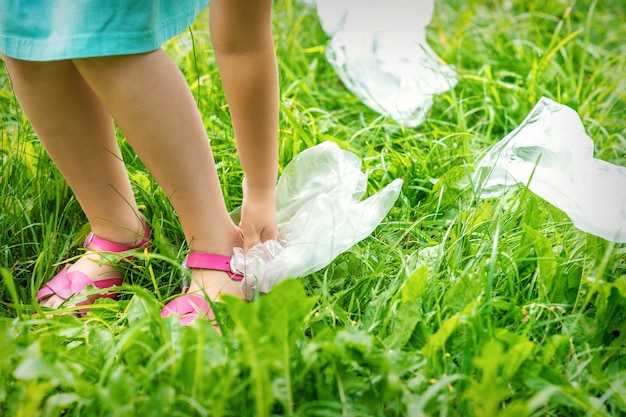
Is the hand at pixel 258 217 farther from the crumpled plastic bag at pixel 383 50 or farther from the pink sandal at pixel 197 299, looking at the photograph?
the crumpled plastic bag at pixel 383 50

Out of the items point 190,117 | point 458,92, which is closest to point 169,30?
point 190,117

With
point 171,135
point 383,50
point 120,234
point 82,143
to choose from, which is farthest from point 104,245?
point 383,50

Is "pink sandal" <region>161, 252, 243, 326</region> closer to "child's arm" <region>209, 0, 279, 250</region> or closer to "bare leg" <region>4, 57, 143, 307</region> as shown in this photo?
"child's arm" <region>209, 0, 279, 250</region>

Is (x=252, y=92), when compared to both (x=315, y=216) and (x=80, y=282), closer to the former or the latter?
(x=315, y=216)

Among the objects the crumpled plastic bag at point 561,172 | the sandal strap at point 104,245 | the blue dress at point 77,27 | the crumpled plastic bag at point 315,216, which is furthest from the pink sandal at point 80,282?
the crumpled plastic bag at point 561,172

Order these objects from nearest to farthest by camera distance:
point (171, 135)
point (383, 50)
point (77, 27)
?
point (77, 27) < point (171, 135) < point (383, 50)

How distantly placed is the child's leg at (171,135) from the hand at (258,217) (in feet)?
0.18

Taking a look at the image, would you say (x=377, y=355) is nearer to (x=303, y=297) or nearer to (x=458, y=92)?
(x=303, y=297)

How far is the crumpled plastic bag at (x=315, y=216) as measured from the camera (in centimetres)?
112

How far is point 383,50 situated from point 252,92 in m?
1.04

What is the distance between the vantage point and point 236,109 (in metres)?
1.09

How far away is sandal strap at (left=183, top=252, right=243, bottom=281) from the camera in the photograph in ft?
3.68

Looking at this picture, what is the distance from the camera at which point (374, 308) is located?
1062 mm

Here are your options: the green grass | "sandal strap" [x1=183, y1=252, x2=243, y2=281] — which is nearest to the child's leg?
"sandal strap" [x1=183, y1=252, x2=243, y2=281]
